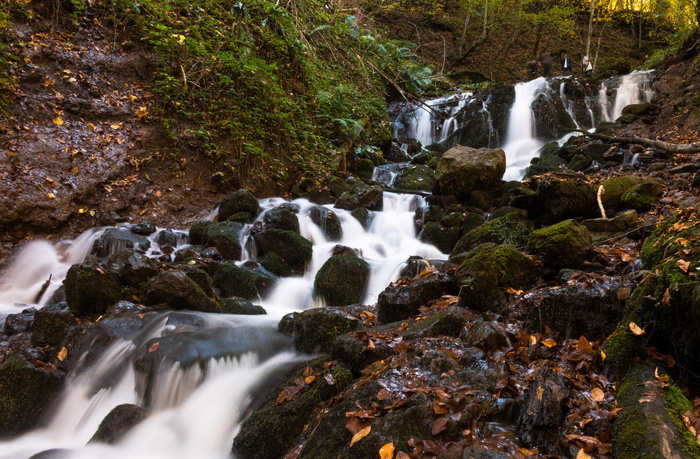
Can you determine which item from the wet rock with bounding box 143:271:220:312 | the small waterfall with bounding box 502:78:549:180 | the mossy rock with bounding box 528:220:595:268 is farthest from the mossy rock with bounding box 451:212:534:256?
the small waterfall with bounding box 502:78:549:180

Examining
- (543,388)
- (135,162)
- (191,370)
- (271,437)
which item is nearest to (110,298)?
(191,370)

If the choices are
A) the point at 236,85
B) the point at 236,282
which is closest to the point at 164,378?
the point at 236,282

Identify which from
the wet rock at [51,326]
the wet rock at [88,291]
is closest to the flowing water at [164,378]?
the wet rock at [51,326]

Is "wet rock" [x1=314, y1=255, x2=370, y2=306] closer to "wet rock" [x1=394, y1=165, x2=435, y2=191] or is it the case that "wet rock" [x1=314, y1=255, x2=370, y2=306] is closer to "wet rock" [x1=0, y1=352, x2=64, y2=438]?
"wet rock" [x1=0, y1=352, x2=64, y2=438]

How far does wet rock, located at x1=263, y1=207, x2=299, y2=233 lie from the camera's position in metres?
8.38

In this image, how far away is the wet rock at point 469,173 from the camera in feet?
33.1

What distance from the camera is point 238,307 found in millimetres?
5961

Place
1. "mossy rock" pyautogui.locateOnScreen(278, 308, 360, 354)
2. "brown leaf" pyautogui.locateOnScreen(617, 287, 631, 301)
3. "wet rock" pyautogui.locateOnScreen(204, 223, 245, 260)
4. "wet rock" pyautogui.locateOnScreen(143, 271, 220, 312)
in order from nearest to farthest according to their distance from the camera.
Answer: "brown leaf" pyautogui.locateOnScreen(617, 287, 631, 301)
"mossy rock" pyautogui.locateOnScreen(278, 308, 360, 354)
"wet rock" pyautogui.locateOnScreen(143, 271, 220, 312)
"wet rock" pyautogui.locateOnScreen(204, 223, 245, 260)

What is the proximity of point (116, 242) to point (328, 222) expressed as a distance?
4.31 metres

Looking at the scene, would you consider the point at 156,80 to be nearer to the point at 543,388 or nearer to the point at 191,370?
the point at 191,370

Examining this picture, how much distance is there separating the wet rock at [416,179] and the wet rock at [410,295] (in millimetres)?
7523

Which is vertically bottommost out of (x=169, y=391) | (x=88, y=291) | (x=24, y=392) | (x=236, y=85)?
(x=169, y=391)

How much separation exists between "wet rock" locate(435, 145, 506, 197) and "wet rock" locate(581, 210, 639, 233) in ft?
13.8

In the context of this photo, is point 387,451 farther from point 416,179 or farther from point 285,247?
point 416,179
